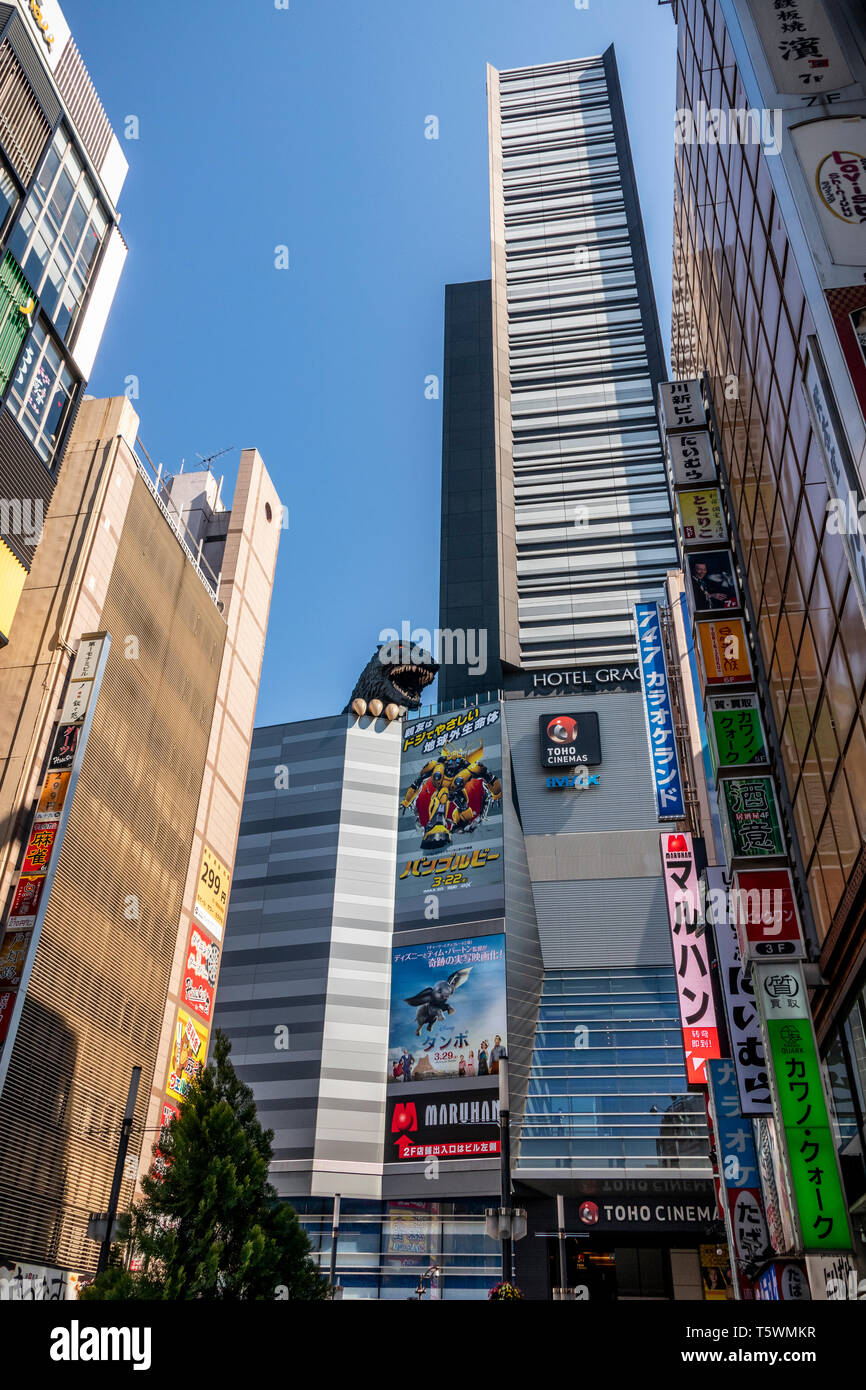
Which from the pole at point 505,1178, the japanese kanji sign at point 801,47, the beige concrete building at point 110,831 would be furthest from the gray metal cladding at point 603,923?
the japanese kanji sign at point 801,47

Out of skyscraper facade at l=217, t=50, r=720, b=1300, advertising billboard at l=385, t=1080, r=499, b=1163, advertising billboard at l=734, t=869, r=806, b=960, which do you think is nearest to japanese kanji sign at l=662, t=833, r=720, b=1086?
skyscraper facade at l=217, t=50, r=720, b=1300

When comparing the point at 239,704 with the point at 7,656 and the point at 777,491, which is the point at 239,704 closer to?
the point at 7,656

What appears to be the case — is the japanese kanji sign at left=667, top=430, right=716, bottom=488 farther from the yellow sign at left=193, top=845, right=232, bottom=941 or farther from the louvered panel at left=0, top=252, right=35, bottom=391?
the yellow sign at left=193, top=845, right=232, bottom=941

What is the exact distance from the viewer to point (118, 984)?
33.2 metres

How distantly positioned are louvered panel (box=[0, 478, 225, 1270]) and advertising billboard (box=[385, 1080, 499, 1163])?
82.6 feet

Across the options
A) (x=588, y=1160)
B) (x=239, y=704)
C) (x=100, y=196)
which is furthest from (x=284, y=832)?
(x=100, y=196)

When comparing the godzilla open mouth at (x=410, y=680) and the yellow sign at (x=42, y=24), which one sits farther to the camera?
the godzilla open mouth at (x=410, y=680)

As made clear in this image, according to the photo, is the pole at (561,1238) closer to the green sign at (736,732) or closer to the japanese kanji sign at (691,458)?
the green sign at (736,732)

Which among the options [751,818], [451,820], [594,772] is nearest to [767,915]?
[751,818]

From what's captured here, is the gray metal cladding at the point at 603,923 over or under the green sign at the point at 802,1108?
over

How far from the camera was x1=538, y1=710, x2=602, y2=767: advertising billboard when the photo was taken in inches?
2712

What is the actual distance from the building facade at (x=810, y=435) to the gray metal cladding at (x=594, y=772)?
47.2 m

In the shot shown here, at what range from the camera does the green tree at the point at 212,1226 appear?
2166cm

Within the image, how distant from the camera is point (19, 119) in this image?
94.3ft
